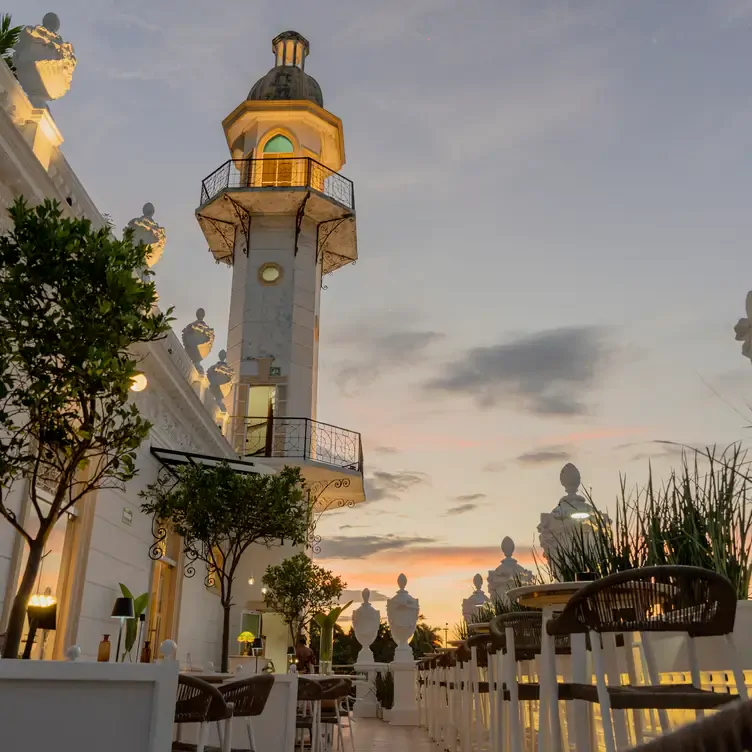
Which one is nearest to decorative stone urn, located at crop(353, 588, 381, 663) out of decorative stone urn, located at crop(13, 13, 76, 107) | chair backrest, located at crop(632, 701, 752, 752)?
decorative stone urn, located at crop(13, 13, 76, 107)

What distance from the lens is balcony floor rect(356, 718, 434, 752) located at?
26.7 ft

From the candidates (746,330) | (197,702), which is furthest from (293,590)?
(746,330)

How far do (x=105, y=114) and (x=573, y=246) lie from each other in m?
7.89

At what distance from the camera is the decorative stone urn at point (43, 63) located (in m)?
6.86

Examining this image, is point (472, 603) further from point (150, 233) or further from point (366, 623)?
point (150, 233)

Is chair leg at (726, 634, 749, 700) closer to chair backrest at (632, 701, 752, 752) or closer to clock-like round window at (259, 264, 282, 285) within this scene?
chair backrest at (632, 701, 752, 752)

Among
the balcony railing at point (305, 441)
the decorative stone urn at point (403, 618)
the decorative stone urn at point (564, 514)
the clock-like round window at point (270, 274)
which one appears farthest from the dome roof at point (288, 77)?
the decorative stone urn at point (564, 514)

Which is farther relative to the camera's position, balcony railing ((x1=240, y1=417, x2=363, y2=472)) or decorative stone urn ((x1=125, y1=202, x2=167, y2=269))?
balcony railing ((x1=240, y1=417, x2=363, y2=472))

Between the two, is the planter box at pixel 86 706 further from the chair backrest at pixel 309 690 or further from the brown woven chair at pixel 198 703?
the chair backrest at pixel 309 690

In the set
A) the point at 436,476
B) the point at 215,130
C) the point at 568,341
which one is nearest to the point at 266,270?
the point at 215,130

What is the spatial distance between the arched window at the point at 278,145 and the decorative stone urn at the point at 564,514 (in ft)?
47.4

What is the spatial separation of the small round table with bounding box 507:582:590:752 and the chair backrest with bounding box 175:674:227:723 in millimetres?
1498

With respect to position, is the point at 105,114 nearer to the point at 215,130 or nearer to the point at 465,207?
the point at 465,207

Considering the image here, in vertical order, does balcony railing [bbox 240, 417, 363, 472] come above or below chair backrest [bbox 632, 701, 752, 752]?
above
